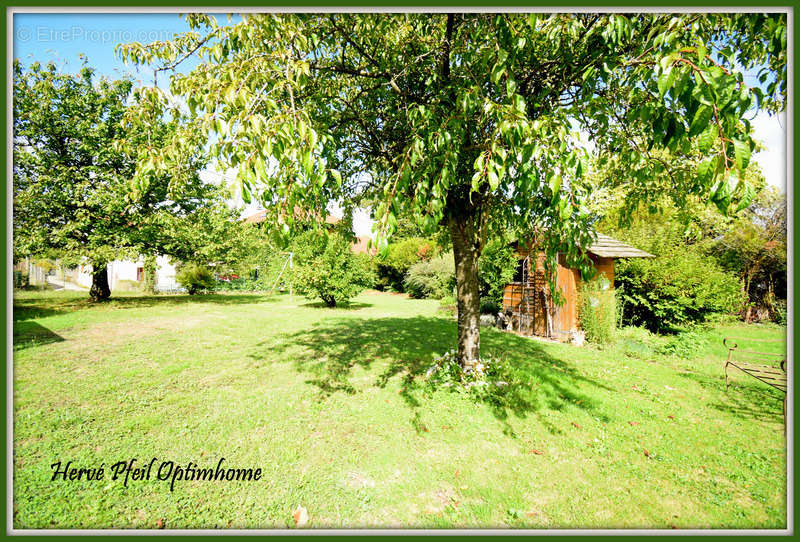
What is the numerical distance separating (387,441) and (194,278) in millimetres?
23493

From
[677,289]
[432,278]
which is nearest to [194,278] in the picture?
[432,278]

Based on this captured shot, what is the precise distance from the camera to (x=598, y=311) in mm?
8844

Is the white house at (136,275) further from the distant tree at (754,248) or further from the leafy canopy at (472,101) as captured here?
the distant tree at (754,248)

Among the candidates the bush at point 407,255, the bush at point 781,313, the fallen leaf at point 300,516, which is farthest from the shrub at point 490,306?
the bush at point 407,255

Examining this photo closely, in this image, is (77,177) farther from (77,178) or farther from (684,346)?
(684,346)

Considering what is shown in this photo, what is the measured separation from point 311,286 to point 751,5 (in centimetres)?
1619

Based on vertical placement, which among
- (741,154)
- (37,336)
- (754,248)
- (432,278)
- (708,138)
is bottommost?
(37,336)

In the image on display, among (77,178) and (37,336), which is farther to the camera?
(77,178)

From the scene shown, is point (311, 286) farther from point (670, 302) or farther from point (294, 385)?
point (670, 302)

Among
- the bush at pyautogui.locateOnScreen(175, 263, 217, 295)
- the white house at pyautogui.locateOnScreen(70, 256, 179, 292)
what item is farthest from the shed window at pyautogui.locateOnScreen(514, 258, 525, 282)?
the bush at pyautogui.locateOnScreen(175, 263, 217, 295)

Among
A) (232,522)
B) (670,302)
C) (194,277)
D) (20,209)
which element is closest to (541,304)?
(670,302)

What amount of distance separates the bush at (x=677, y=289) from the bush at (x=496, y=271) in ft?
11.4

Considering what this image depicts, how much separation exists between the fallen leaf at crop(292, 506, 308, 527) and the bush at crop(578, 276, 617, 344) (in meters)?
8.99

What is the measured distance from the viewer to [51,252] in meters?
11.2
